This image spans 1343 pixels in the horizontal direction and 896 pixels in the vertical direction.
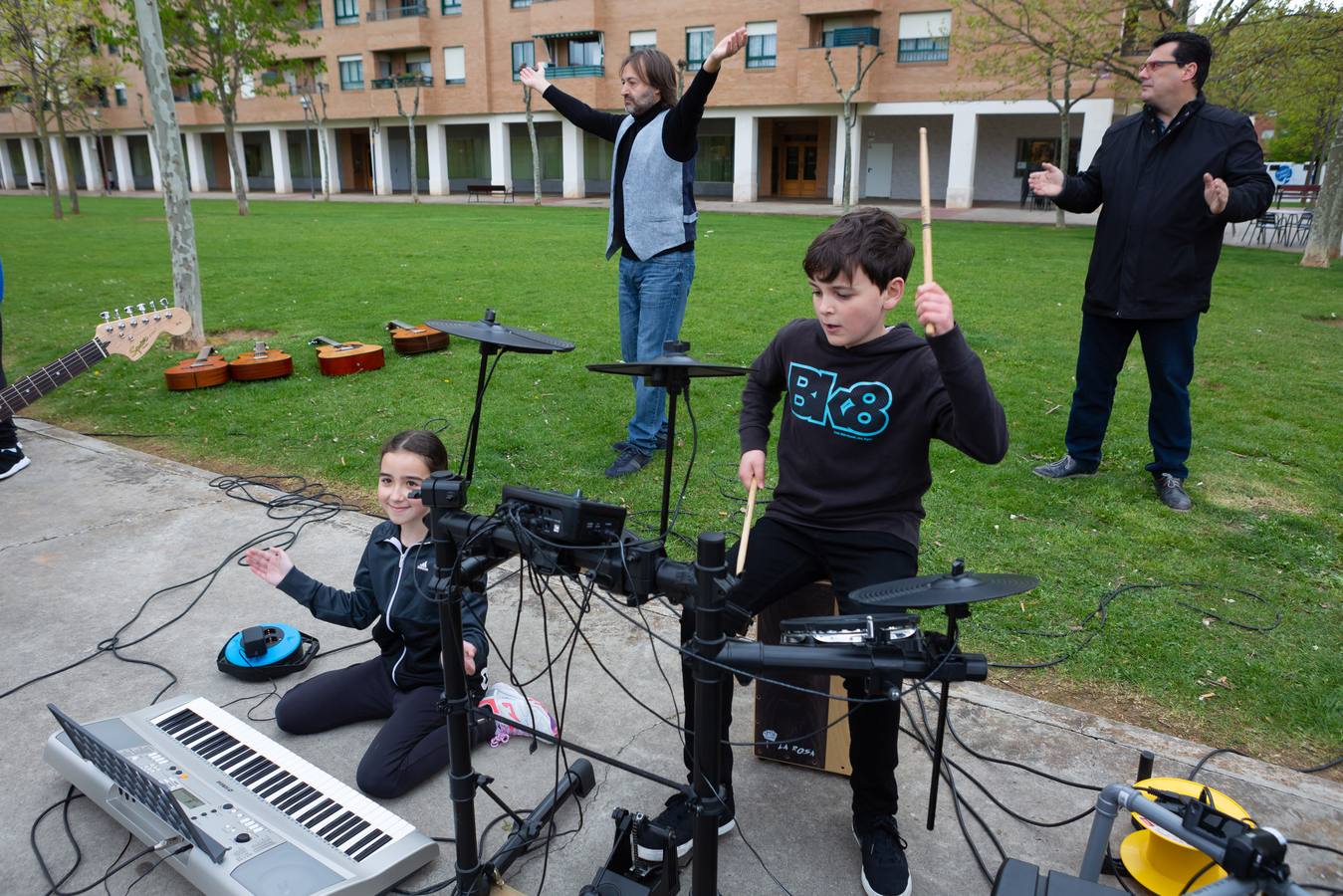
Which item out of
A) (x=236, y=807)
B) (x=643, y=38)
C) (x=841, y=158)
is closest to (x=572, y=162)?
(x=643, y=38)

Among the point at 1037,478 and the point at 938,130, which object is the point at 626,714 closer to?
the point at 1037,478

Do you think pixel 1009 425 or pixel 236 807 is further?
pixel 1009 425

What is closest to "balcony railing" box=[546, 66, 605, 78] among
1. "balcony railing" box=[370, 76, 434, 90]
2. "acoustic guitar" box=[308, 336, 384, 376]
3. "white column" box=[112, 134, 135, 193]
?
"balcony railing" box=[370, 76, 434, 90]

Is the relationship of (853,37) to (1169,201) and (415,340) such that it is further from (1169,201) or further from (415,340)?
(1169,201)

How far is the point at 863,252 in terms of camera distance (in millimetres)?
2623

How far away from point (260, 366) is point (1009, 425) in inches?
239

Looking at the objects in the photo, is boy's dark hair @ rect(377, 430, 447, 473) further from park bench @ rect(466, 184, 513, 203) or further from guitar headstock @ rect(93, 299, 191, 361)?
park bench @ rect(466, 184, 513, 203)

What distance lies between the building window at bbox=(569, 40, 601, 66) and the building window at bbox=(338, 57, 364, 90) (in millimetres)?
11379

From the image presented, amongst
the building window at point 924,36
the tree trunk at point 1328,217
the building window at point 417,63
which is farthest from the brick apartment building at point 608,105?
the tree trunk at point 1328,217

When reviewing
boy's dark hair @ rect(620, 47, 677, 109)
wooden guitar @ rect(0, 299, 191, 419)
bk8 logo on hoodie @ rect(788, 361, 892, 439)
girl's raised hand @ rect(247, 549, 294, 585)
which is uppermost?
boy's dark hair @ rect(620, 47, 677, 109)

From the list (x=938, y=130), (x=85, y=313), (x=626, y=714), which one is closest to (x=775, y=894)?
(x=626, y=714)

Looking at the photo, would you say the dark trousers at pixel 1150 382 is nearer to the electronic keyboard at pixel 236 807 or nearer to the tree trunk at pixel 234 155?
the electronic keyboard at pixel 236 807

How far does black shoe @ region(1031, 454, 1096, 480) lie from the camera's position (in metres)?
5.59

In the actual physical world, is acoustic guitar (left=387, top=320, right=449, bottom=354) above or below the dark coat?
below
